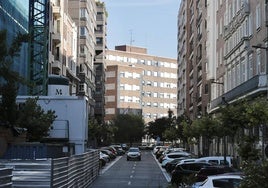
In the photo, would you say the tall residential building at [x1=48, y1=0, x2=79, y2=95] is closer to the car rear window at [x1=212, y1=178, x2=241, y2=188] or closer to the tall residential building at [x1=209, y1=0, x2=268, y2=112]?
the tall residential building at [x1=209, y1=0, x2=268, y2=112]

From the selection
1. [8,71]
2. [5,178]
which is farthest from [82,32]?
[5,178]

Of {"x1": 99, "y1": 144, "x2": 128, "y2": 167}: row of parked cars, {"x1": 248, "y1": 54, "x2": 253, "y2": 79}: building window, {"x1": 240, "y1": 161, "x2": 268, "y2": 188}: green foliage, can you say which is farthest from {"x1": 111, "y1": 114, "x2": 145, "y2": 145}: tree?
{"x1": 240, "y1": 161, "x2": 268, "y2": 188}: green foliage

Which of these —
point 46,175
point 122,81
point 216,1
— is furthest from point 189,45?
point 46,175

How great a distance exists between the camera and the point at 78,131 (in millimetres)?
26297

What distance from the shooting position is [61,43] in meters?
74.2

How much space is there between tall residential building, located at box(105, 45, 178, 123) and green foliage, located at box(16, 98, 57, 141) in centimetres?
12998

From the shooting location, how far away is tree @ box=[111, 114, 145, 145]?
470 feet

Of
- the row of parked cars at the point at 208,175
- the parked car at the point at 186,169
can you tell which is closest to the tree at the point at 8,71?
the row of parked cars at the point at 208,175

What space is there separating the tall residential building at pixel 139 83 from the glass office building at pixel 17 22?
4074 inches

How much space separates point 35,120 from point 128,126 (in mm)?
112417

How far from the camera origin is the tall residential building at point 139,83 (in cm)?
16462

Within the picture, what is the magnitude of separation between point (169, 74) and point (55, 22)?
11476 centimetres

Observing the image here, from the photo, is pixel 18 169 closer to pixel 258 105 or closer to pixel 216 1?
pixel 258 105

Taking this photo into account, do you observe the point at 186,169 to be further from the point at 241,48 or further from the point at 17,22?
the point at 17,22
